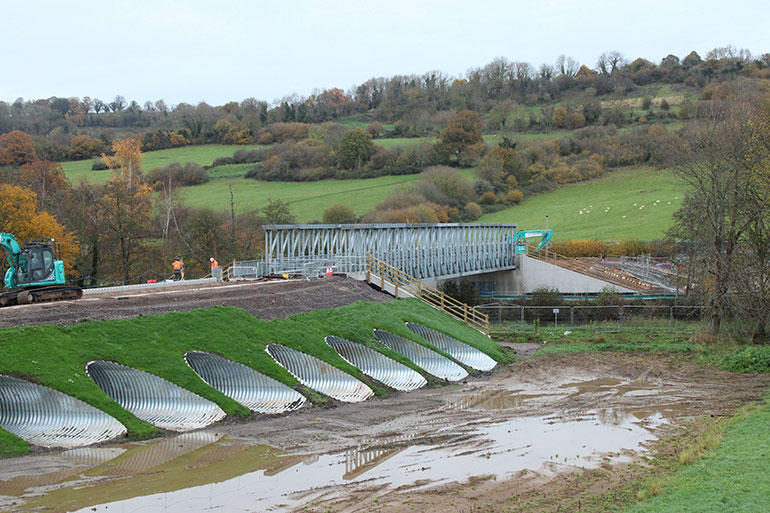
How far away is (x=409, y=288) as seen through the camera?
143 feet

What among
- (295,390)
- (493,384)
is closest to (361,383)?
(295,390)

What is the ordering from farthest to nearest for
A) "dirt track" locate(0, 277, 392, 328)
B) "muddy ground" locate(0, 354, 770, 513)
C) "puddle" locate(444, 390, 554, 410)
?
"dirt track" locate(0, 277, 392, 328), "puddle" locate(444, 390, 554, 410), "muddy ground" locate(0, 354, 770, 513)

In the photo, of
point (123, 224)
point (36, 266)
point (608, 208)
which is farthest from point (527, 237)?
point (36, 266)

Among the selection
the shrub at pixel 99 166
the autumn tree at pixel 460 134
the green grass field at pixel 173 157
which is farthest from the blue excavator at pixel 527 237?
the shrub at pixel 99 166

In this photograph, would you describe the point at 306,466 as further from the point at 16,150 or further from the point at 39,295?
the point at 16,150

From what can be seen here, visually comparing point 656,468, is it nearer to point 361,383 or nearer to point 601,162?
point 361,383

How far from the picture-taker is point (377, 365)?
28453mm

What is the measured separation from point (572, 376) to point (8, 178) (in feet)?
174

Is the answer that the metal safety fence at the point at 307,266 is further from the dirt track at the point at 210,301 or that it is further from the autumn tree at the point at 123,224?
the autumn tree at the point at 123,224

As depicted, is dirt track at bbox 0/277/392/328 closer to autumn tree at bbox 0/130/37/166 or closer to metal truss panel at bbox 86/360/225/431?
metal truss panel at bbox 86/360/225/431

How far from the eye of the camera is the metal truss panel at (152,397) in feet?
66.5

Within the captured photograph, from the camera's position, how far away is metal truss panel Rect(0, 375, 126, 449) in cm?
1795

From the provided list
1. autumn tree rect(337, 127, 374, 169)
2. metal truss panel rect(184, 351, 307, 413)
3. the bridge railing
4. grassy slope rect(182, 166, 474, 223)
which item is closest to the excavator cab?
metal truss panel rect(184, 351, 307, 413)

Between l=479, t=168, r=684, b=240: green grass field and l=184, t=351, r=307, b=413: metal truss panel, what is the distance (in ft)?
209
